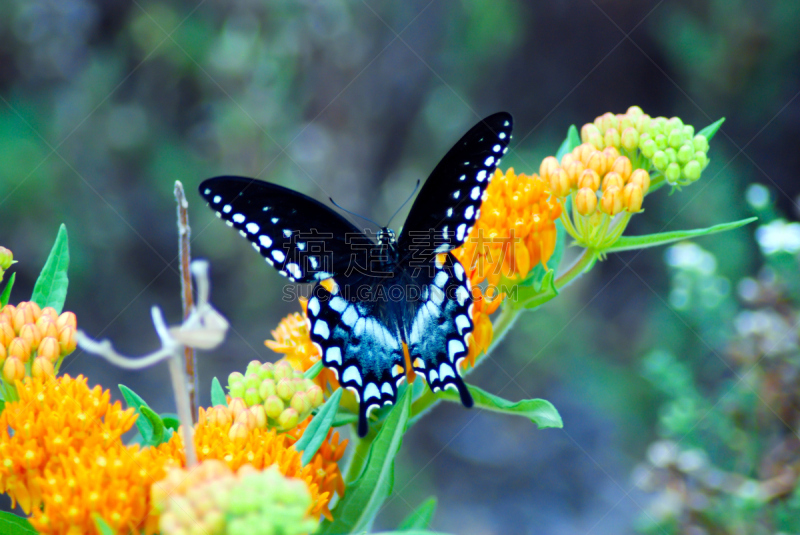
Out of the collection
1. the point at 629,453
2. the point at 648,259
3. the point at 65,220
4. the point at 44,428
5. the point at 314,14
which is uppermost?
the point at 648,259

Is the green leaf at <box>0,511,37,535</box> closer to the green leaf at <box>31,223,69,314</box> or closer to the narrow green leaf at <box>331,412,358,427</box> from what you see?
the green leaf at <box>31,223,69,314</box>

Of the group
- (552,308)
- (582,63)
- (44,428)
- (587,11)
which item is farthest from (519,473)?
(44,428)

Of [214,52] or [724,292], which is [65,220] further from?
[724,292]

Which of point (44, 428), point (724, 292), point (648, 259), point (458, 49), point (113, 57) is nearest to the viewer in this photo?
point (44, 428)

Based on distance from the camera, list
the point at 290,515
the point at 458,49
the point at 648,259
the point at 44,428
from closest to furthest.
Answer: the point at 290,515 → the point at 44,428 → the point at 458,49 → the point at 648,259

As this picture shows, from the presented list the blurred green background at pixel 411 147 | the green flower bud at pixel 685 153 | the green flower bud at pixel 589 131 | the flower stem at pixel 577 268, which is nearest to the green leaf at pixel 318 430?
the flower stem at pixel 577 268

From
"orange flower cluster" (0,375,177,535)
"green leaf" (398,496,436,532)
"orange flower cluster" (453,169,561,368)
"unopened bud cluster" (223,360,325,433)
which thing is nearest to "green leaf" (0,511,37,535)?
"orange flower cluster" (0,375,177,535)
